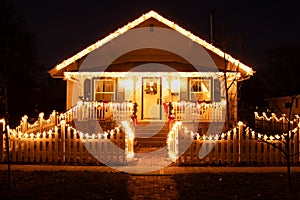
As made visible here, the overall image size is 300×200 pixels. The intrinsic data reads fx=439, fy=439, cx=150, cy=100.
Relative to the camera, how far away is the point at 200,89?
22578 millimetres

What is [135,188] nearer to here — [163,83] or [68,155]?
[68,155]

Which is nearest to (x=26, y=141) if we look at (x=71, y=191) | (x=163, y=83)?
(x=71, y=191)

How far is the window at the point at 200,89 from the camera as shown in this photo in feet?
73.4

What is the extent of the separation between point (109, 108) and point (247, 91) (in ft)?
133

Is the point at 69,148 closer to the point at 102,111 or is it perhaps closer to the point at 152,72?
the point at 102,111

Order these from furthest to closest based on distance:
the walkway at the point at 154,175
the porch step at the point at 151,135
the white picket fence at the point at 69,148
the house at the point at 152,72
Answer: the house at the point at 152,72 < the porch step at the point at 151,135 < the white picket fence at the point at 69,148 < the walkway at the point at 154,175

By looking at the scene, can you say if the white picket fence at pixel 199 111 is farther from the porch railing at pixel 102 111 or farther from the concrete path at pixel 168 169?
the concrete path at pixel 168 169

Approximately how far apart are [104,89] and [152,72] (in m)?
3.25

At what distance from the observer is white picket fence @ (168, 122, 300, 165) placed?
12766mm

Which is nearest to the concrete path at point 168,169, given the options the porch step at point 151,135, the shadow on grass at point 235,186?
the shadow on grass at point 235,186

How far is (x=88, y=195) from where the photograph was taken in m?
8.70

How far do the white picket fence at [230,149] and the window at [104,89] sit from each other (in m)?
10.0

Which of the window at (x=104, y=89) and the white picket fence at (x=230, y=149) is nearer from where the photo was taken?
the white picket fence at (x=230, y=149)

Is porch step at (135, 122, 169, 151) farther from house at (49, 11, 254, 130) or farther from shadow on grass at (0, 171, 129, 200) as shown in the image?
shadow on grass at (0, 171, 129, 200)
